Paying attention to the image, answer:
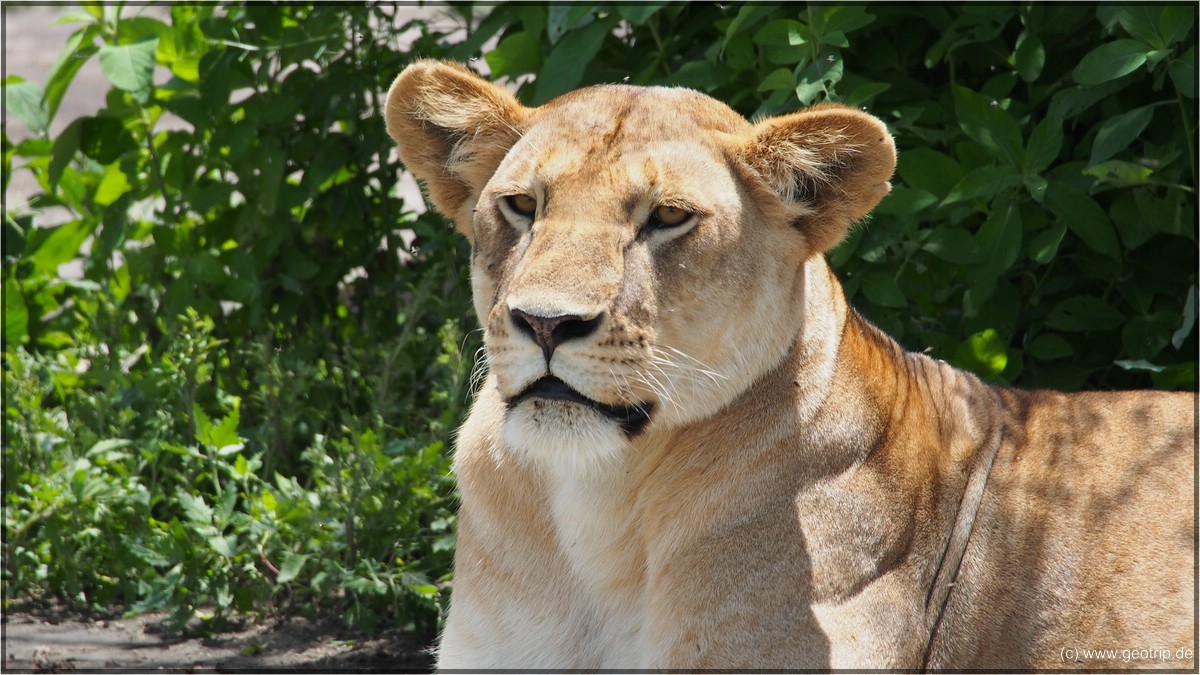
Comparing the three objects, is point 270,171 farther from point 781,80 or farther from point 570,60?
point 781,80

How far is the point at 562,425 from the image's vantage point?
2.17m

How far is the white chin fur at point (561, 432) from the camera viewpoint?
2168 mm

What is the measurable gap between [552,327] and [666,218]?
0.33 metres

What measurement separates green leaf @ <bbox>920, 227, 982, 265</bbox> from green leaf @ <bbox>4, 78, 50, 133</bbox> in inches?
107

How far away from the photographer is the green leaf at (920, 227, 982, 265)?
3328 millimetres

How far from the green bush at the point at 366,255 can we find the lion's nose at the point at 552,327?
1263mm

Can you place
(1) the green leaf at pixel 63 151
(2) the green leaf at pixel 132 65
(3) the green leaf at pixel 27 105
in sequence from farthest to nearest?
(1) the green leaf at pixel 63 151 → (3) the green leaf at pixel 27 105 → (2) the green leaf at pixel 132 65

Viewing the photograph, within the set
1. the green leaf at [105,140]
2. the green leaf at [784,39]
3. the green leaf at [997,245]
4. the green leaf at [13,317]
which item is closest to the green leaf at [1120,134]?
the green leaf at [997,245]

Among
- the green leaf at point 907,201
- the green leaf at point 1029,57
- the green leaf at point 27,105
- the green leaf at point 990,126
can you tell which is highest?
the green leaf at point 27,105

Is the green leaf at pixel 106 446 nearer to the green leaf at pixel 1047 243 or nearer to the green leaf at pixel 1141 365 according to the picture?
the green leaf at pixel 1047 243

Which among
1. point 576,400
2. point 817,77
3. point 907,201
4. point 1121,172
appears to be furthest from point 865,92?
point 576,400

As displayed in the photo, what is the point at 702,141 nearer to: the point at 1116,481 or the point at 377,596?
the point at 1116,481

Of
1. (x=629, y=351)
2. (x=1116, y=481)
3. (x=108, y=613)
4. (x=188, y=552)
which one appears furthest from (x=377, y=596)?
(x=1116, y=481)

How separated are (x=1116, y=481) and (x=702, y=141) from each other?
3.49 ft
